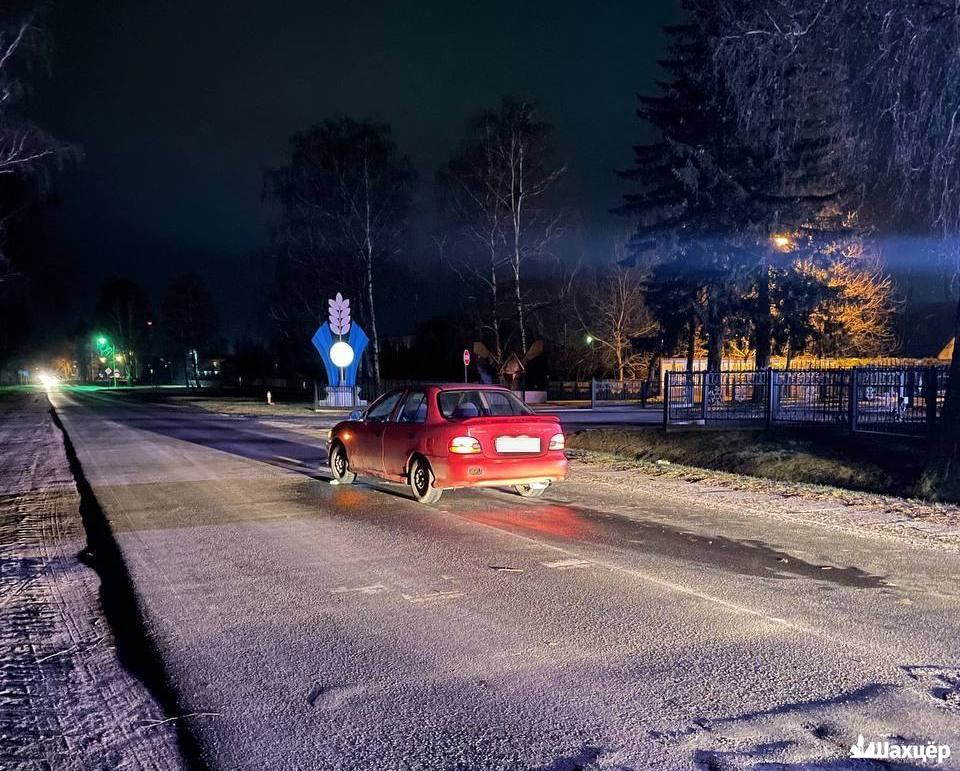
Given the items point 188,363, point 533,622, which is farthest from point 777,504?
point 188,363

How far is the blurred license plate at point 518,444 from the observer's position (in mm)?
9391

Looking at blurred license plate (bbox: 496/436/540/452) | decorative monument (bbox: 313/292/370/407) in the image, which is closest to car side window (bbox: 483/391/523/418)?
blurred license plate (bbox: 496/436/540/452)

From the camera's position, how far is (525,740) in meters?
3.52

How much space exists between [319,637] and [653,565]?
3.16 meters

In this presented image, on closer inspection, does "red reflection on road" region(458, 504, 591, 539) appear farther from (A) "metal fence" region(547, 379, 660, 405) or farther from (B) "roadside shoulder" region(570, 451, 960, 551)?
(A) "metal fence" region(547, 379, 660, 405)

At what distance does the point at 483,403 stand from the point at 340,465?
9.01 feet

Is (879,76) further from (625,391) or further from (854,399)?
(625,391)

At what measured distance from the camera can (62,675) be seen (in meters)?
4.40

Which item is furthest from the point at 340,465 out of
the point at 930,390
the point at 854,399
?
the point at 930,390

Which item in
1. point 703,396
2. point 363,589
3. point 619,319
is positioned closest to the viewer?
point 363,589

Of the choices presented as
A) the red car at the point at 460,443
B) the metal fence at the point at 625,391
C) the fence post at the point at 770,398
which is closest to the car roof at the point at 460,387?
the red car at the point at 460,443

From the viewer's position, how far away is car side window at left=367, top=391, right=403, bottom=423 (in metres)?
10.8

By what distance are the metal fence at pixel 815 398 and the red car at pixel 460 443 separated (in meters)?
5.72

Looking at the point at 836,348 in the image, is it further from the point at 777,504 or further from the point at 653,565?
the point at 653,565
